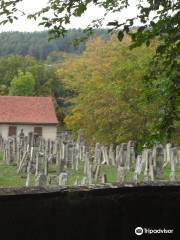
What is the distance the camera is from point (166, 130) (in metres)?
5.03

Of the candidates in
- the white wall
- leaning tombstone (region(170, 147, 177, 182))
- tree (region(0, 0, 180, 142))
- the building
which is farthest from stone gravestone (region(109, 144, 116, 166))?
the white wall

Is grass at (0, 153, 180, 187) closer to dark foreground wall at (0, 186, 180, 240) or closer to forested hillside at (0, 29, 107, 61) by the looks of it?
dark foreground wall at (0, 186, 180, 240)

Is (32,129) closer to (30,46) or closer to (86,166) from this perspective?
(86,166)

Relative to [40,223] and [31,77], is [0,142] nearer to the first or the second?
[31,77]

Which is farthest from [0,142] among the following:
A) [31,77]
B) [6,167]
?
[31,77]

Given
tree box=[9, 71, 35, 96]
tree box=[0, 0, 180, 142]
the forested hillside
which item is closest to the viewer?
tree box=[0, 0, 180, 142]

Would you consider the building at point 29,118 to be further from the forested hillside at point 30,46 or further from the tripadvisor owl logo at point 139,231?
the forested hillside at point 30,46

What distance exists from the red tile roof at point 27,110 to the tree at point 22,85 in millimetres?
10152

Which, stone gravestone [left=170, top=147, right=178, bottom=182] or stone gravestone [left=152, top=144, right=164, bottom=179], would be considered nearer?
stone gravestone [left=152, top=144, right=164, bottom=179]

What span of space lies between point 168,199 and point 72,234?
0.60m

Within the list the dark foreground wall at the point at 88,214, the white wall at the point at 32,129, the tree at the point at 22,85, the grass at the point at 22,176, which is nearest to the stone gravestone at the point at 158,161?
the grass at the point at 22,176

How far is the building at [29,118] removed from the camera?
183 feet

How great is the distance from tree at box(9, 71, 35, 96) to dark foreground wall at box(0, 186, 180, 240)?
67284 mm

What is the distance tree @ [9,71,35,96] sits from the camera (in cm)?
6994
